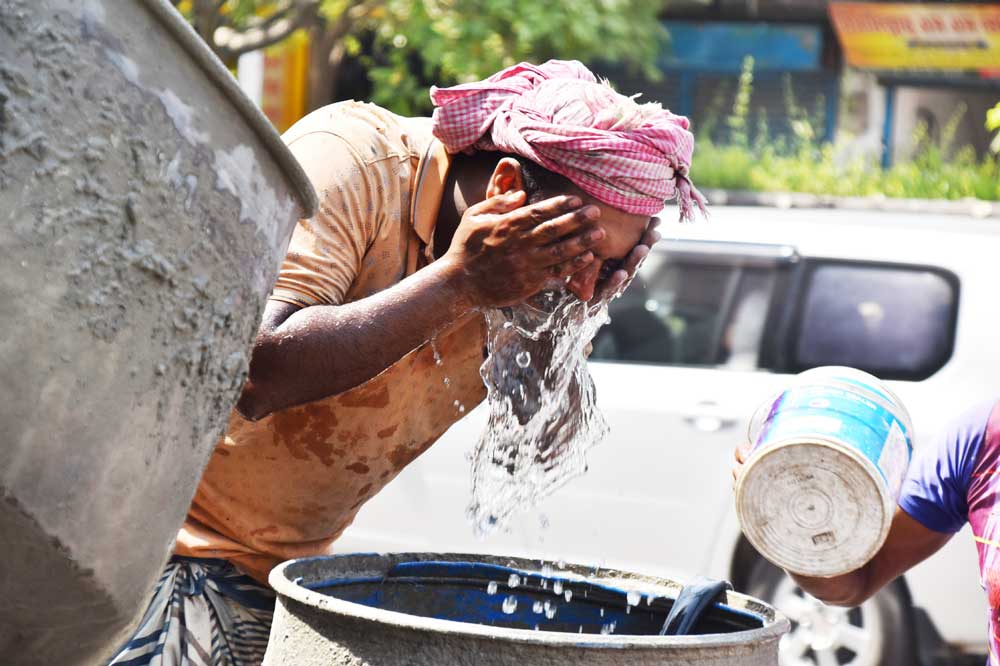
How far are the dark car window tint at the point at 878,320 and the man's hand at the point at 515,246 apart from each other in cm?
332

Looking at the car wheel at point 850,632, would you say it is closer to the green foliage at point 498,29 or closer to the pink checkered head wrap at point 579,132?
the pink checkered head wrap at point 579,132

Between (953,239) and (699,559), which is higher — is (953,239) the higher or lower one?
the higher one

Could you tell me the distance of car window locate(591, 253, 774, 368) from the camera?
5168 millimetres

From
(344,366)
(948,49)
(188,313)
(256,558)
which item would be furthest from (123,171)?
(948,49)

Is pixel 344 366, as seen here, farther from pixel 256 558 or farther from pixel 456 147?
pixel 256 558

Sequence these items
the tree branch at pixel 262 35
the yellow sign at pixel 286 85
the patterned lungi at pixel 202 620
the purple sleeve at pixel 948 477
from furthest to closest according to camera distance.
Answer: the yellow sign at pixel 286 85, the tree branch at pixel 262 35, the purple sleeve at pixel 948 477, the patterned lungi at pixel 202 620

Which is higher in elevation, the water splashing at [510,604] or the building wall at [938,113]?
the water splashing at [510,604]

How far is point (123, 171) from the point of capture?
3.70ft

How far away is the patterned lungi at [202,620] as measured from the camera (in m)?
2.05

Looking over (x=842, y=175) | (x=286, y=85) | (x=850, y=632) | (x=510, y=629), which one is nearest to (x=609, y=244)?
(x=510, y=629)

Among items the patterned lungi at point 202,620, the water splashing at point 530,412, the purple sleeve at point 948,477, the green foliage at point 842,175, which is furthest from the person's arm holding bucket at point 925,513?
the green foliage at point 842,175

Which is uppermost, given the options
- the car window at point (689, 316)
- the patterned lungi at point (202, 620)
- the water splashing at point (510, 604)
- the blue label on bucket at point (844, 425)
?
the blue label on bucket at point (844, 425)

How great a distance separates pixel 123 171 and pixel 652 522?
403 cm

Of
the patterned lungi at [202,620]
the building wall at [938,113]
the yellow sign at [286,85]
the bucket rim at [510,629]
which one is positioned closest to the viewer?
the bucket rim at [510,629]
